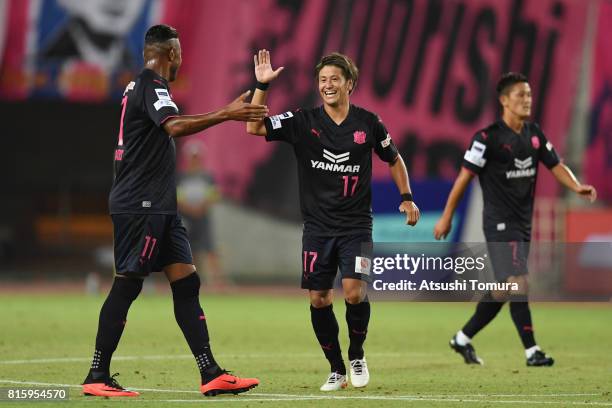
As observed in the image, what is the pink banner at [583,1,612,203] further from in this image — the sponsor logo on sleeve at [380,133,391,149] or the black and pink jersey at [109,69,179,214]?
the black and pink jersey at [109,69,179,214]

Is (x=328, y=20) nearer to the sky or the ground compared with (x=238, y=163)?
nearer to the sky

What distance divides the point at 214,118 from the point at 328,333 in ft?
6.39

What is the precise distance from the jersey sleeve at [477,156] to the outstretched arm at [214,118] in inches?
134

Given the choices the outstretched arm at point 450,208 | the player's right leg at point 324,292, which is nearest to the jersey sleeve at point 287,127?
the player's right leg at point 324,292

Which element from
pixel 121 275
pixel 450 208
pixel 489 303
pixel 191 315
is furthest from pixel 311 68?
pixel 121 275

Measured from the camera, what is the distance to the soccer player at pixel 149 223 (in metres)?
8.81

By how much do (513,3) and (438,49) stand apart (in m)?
1.59

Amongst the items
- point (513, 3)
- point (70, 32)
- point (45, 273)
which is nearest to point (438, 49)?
point (513, 3)

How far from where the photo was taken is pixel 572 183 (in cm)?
1162

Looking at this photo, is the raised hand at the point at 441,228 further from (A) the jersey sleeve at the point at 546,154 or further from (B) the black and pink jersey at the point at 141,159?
(B) the black and pink jersey at the point at 141,159

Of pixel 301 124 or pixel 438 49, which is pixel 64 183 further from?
pixel 301 124

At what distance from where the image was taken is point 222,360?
1153cm

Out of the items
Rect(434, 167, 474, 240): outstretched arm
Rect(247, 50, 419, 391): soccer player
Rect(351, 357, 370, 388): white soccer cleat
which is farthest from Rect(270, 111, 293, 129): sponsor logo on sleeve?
Rect(434, 167, 474, 240): outstretched arm

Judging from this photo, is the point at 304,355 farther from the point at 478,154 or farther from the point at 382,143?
the point at 382,143
